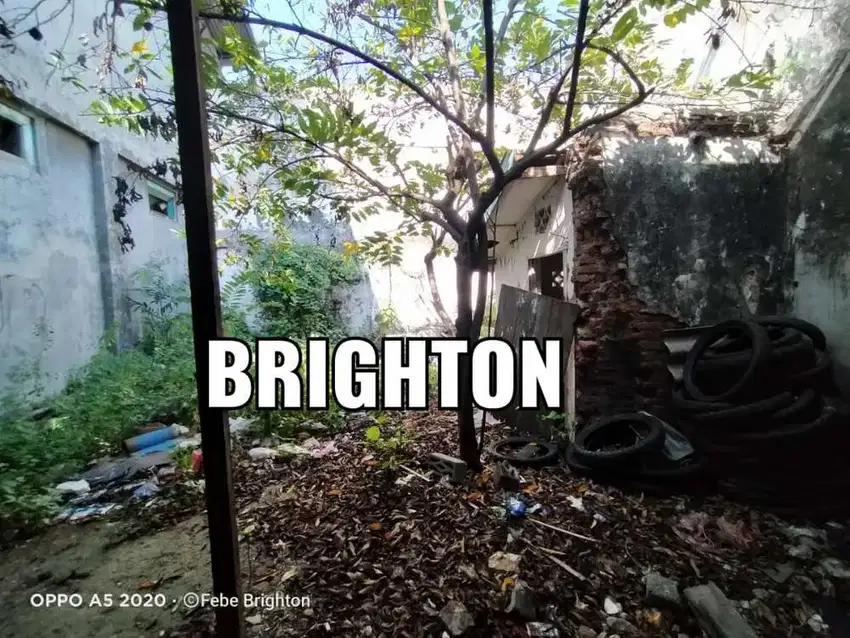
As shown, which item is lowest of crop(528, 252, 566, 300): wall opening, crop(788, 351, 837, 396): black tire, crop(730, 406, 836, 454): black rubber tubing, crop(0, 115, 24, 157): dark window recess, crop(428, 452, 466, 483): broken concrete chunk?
crop(428, 452, 466, 483): broken concrete chunk

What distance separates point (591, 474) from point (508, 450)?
82cm

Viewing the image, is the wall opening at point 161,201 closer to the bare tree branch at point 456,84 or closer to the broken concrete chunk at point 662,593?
the bare tree branch at point 456,84

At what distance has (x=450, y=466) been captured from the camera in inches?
125

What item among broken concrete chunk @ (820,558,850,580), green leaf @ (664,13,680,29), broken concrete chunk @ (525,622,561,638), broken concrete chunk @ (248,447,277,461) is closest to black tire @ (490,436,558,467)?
broken concrete chunk @ (525,622,561,638)

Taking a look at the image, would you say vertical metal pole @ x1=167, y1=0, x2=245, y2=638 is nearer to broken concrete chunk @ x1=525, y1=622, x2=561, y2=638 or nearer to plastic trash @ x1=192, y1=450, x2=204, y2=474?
broken concrete chunk @ x1=525, y1=622, x2=561, y2=638

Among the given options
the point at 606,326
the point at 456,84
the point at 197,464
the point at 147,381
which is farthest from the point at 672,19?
the point at 147,381

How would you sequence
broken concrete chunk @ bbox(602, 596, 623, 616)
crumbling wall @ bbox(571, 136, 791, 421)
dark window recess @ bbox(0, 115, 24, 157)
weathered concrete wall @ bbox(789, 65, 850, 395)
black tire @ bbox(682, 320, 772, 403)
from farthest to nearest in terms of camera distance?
dark window recess @ bbox(0, 115, 24, 157) < crumbling wall @ bbox(571, 136, 791, 421) < weathered concrete wall @ bbox(789, 65, 850, 395) < black tire @ bbox(682, 320, 772, 403) < broken concrete chunk @ bbox(602, 596, 623, 616)

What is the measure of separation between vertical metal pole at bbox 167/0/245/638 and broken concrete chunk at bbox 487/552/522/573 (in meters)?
1.30

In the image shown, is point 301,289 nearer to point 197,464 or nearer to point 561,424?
point 197,464

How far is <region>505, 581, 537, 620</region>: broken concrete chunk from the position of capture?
1.96 m

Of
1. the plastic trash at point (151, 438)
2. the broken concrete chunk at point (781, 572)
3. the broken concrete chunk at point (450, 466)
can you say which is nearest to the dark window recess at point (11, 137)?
the plastic trash at point (151, 438)

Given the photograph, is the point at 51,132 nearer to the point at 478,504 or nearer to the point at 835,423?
the point at 478,504

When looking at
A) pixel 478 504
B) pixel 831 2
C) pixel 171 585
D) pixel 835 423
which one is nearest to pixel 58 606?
pixel 171 585

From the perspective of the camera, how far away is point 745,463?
283cm
